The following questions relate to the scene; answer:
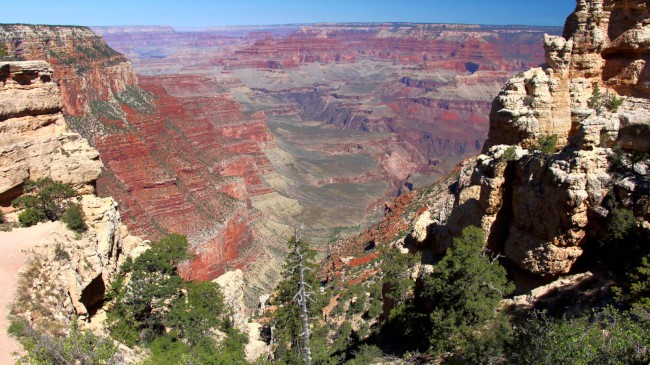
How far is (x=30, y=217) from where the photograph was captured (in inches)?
766

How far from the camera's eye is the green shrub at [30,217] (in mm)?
19297

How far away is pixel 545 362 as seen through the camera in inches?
409

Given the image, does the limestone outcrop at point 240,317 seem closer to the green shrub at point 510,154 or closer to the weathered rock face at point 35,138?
the weathered rock face at point 35,138

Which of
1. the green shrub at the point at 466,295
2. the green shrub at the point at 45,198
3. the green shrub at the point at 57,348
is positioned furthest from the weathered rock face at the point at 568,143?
the green shrub at the point at 45,198

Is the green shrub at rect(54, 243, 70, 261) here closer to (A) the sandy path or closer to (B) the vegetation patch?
(A) the sandy path

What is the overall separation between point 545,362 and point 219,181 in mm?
53483

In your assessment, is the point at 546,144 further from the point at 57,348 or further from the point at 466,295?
the point at 57,348

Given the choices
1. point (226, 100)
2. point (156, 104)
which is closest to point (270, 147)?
point (226, 100)

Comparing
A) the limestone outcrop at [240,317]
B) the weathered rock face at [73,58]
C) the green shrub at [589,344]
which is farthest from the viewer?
the weathered rock face at [73,58]

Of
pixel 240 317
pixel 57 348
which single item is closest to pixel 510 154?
pixel 57 348

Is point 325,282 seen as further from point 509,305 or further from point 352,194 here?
point 352,194

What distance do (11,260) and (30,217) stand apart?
457 cm

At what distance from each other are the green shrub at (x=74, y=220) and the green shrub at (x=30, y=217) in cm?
96

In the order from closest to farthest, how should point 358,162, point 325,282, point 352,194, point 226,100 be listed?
1. point 325,282
2. point 352,194
3. point 226,100
4. point 358,162
